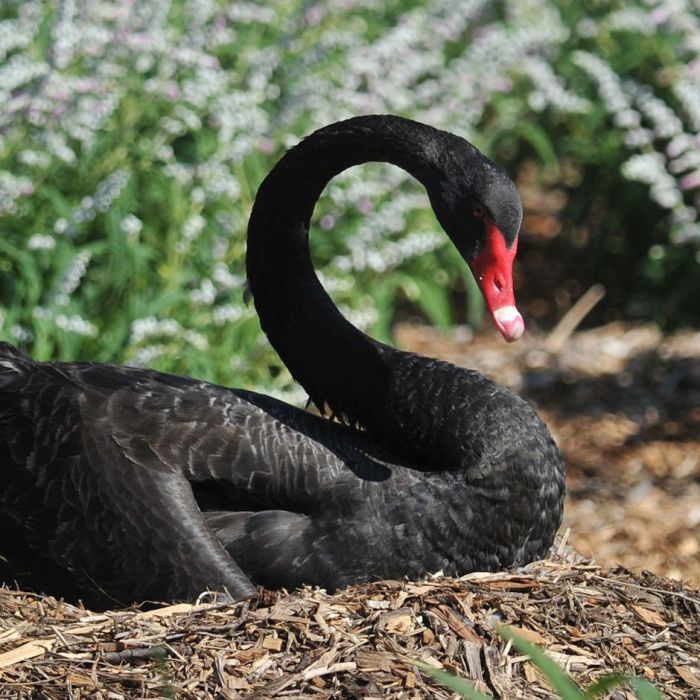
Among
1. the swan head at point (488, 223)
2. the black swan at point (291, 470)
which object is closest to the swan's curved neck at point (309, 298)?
the black swan at point (291, 470)

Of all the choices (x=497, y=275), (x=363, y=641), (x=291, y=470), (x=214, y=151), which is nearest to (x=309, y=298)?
(x=291, y=470)

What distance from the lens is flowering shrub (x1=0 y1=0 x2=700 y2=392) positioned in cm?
574

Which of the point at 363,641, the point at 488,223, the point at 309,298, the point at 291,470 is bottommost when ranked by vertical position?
the point at 363,641

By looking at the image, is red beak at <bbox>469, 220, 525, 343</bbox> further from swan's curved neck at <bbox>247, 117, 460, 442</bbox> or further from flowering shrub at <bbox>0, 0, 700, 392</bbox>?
flowering shrub at <bbox>0, 0, 700, 392</bbox>

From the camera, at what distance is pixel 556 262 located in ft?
31.2

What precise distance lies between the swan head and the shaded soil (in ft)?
4.93

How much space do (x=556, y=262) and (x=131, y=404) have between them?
5.66m

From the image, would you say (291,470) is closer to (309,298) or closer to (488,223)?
(309,298)

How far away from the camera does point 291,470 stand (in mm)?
4176

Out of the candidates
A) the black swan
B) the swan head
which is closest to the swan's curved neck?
the black swan

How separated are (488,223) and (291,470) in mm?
942

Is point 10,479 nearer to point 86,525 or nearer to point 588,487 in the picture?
point 86,525

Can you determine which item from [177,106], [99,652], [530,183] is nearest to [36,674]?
[99,652]

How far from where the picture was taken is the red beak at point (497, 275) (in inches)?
159
